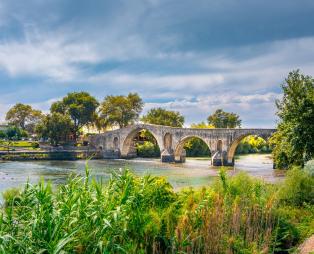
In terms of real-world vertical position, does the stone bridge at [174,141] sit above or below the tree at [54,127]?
below

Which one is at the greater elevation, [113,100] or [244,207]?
[113,100]

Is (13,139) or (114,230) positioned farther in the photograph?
(13,139)

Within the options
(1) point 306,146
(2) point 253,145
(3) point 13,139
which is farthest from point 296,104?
(3) point 13,139

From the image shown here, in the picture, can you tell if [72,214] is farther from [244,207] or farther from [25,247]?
[244,207]

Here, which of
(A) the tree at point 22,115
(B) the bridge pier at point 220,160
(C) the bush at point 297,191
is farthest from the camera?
(A) the tree at point 22,115

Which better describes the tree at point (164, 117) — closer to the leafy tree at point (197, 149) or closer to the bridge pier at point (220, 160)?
the leafy tree at point (197, 149)

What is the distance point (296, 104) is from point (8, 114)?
10164cm

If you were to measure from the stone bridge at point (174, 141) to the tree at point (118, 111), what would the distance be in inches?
319

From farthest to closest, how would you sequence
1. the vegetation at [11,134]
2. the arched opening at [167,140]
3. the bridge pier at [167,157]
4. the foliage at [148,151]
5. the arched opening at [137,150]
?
the vegetation at [11,134]
the foliage at [148,151]
the arched opening at [137,150]
the arched opening at [167,140]
the bridge pier at [167,157]

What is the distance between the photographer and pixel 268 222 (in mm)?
12477

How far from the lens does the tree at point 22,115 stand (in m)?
117

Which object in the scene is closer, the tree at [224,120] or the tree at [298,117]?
the tree at [298,117]

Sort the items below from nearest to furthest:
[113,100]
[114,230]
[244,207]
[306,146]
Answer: [114,230], [244,207], [306,146], [113,100]

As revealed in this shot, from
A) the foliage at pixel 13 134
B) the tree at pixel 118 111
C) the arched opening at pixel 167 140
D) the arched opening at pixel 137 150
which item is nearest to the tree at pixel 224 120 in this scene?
the tree at pixel 118 111
